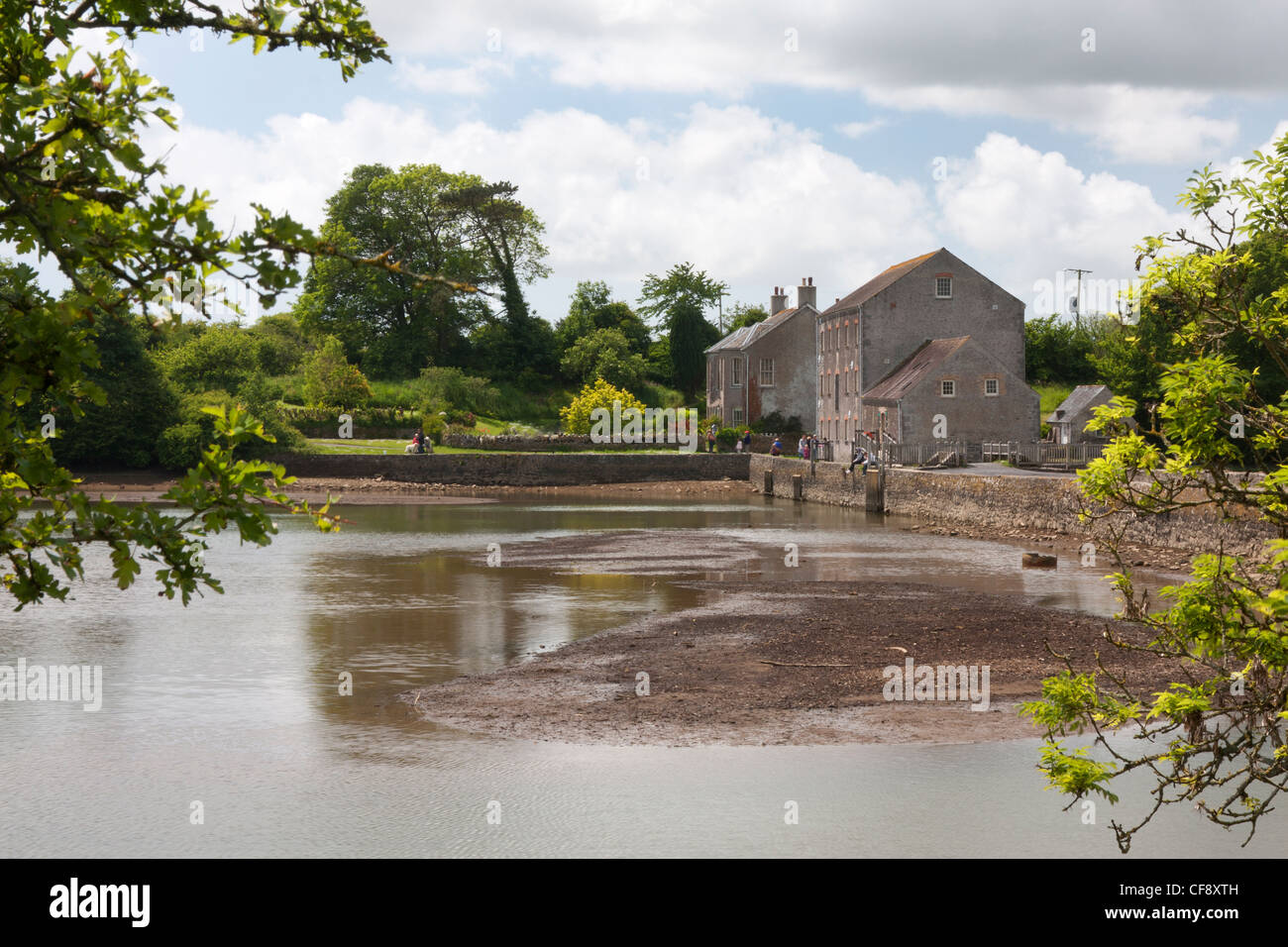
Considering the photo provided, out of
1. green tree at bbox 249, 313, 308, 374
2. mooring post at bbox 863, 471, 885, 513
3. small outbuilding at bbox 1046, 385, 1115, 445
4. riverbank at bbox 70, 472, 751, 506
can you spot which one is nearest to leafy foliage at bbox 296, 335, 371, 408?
green tree at bbox 249, 313, 308, 374

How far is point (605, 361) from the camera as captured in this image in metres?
88.6

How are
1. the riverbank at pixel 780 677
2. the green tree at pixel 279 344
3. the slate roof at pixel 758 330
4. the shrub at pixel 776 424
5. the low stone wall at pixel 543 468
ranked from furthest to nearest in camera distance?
the green tree at pixel 279 344, the slate roof at pixel 758 330, the shrub at pixel 776 424, the low stone wall at pixel 543 468, the riverbank at pixel 780 677

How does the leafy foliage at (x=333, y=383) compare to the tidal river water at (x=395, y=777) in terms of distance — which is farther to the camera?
the leafy foliage at (x=333, y=383)

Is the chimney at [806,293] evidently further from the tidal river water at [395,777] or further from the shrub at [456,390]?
the tidal river water at [395,777]

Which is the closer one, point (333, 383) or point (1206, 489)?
point (1206, 489)

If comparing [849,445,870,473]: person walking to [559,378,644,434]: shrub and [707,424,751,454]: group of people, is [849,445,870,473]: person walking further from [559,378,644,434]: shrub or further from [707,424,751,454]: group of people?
[559,378,644,434]: shrub

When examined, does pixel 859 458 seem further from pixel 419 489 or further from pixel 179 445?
pixel 179 445

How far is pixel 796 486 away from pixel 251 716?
153ft

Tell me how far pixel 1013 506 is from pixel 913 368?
21062 millimetres

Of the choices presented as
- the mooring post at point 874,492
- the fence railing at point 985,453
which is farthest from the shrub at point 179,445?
the fence railing at point 985,453

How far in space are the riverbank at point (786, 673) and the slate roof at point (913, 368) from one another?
33897 mm

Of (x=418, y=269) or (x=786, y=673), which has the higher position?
(x=418, y=269)

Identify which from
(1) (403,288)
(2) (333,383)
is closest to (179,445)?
(2) (333,383)

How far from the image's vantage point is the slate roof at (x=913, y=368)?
5756 centimetres
